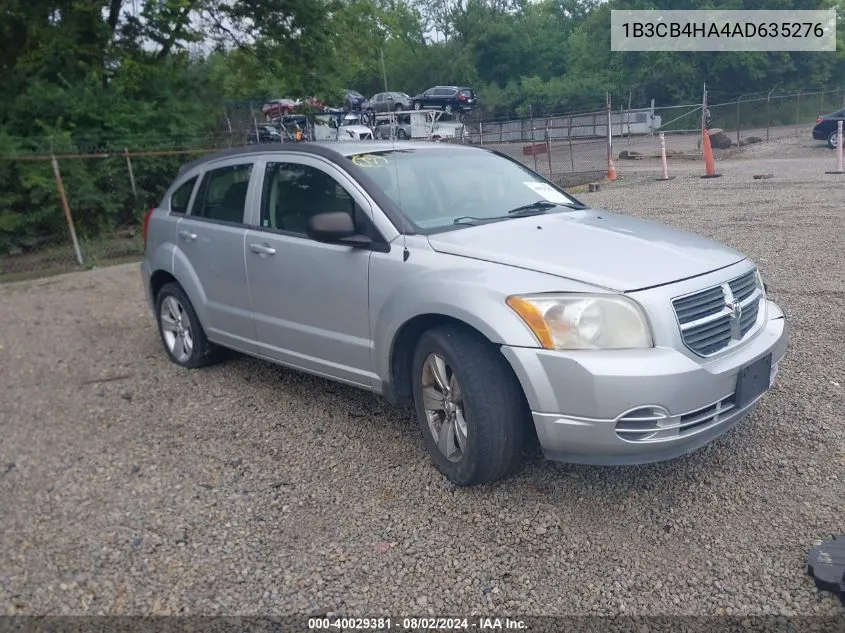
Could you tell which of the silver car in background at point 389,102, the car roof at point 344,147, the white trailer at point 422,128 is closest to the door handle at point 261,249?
the car roof at point 344,147

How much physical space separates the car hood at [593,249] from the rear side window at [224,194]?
180 centimetres

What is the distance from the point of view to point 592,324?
3121 millimetres

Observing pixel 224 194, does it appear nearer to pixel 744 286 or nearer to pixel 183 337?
pixel 183 337

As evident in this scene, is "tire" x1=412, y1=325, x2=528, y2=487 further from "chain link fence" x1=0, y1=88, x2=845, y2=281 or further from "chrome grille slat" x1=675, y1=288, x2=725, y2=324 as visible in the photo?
"chain link fence" x1=0, y1=88, x2=845, y2=281

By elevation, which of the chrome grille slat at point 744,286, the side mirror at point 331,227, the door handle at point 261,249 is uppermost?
the side mirror at point 331,227

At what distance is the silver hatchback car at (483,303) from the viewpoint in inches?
122

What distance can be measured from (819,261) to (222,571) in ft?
23.4

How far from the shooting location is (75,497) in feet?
12.4

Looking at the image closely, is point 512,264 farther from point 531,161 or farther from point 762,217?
point 531,161

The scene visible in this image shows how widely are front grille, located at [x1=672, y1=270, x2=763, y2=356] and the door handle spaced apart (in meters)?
2.46

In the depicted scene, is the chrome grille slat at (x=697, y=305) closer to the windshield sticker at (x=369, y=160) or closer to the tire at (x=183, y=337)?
the windshield sticker at (x=369, y=160)

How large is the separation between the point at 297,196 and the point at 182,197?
64.4 inches

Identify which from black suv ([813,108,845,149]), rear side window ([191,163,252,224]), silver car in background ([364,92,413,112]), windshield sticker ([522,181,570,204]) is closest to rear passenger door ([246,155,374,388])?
rear side window ([191,163,252,224])

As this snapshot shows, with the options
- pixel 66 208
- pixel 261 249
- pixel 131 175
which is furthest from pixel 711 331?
pixel 131 175
